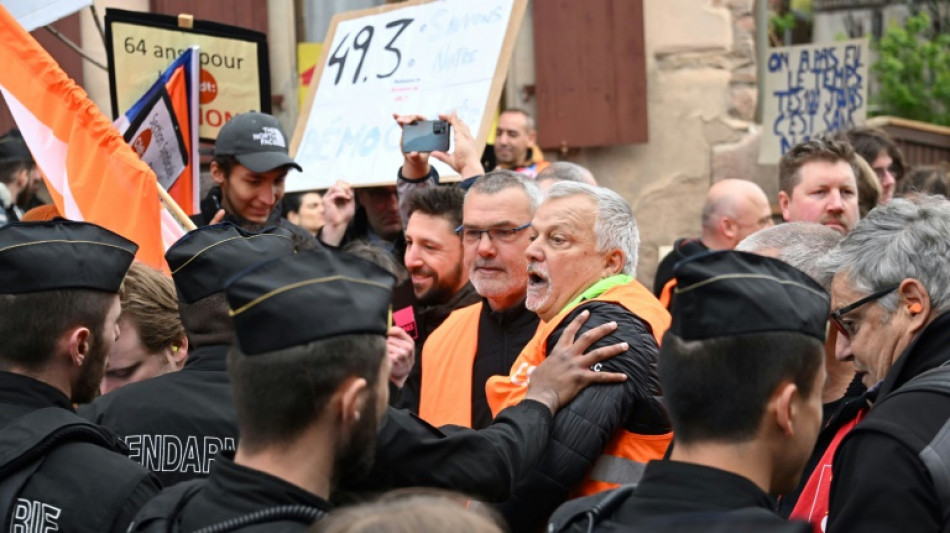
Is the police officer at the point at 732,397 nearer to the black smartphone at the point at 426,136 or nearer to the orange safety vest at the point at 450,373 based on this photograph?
the orange safety vest at the point at 450,373

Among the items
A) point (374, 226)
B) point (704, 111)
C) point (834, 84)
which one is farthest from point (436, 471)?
point (704, 111)

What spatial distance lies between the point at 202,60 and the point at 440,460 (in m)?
3.94

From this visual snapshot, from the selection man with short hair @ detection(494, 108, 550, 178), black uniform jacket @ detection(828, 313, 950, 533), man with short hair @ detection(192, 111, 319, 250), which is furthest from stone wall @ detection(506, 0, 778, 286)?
black uniform jacket @ detection(828, 313, 950, 533)

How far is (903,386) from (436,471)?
3.52 ft

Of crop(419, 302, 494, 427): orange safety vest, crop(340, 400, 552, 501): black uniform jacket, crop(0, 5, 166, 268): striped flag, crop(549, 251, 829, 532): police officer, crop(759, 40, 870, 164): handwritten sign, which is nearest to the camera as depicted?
crop(549, 251, 829, 532): police officer

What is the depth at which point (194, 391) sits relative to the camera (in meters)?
3.38

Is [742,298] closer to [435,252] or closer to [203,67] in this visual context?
[435,252]

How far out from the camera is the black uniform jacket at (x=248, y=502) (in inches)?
92.5

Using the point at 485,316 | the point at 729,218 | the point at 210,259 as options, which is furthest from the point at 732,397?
the point at 729,218

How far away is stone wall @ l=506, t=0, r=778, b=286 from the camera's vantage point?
31.1 feet

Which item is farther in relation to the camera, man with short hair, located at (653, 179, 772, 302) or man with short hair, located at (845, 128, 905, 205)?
man with short hair, located at (845, 128, 905, 205)

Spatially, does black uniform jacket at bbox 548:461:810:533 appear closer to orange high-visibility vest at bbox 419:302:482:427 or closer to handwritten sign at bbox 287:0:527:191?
orange high-visibility vest at bbox 419:302:482:427

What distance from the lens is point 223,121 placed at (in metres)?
6.62

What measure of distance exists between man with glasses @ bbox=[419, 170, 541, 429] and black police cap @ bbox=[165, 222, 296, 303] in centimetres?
108
